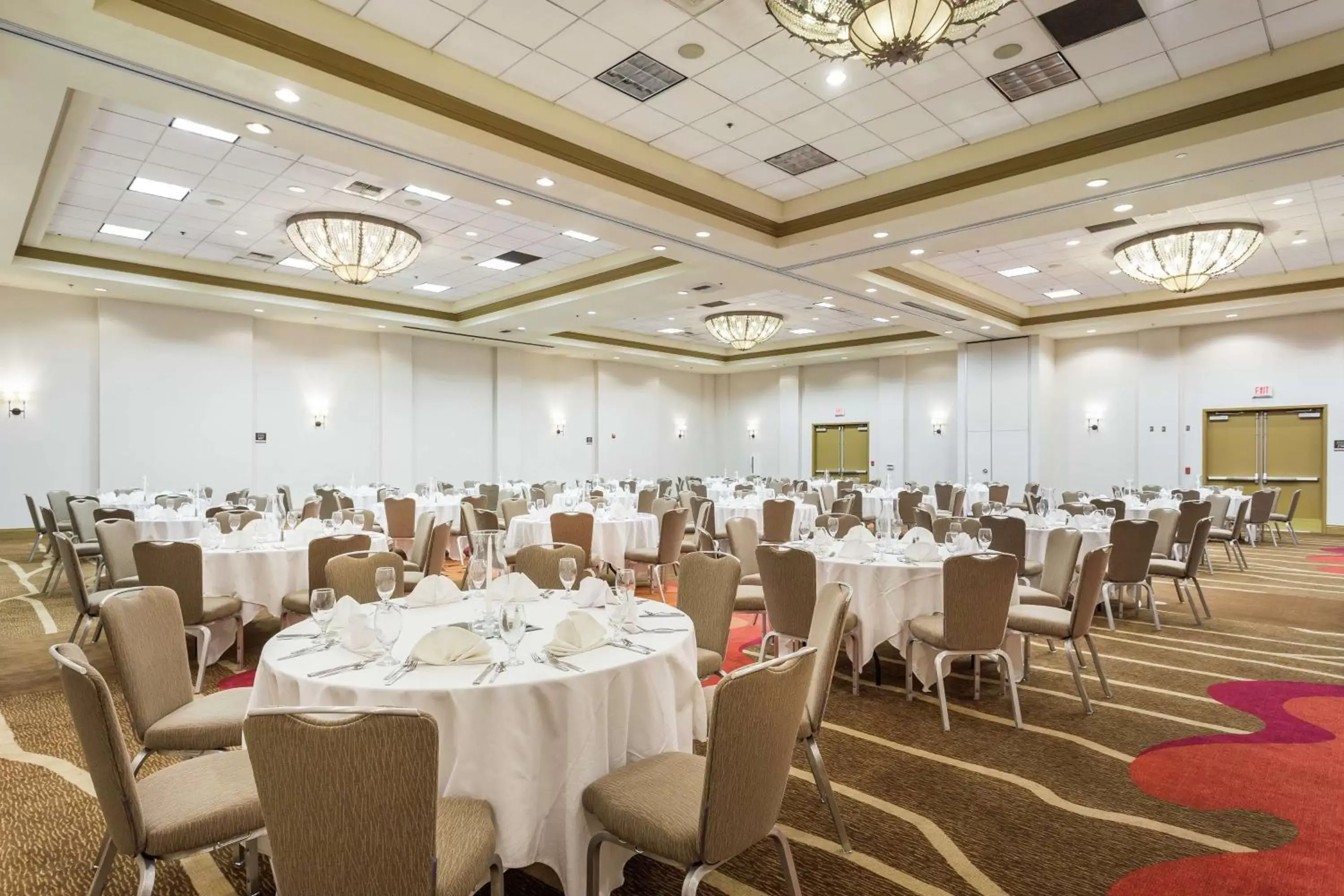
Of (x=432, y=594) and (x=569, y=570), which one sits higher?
(x=569, y=570)

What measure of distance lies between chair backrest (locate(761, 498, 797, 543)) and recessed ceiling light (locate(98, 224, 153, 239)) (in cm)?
848

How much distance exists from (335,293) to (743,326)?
279 inches

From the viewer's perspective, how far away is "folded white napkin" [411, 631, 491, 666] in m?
2.51

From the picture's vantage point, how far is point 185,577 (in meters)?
4.75

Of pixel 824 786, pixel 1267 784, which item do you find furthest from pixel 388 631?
pixel 1267 784

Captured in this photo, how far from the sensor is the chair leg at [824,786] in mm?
2930

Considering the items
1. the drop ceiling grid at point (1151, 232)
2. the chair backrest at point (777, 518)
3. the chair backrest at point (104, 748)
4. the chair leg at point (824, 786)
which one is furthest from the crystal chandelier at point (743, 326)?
the chair backrest at point (104, 748)

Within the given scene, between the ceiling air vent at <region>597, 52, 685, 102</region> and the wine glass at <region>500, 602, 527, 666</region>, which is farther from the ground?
the ceiling air vent at <region>597, 52, 685, 102</region>

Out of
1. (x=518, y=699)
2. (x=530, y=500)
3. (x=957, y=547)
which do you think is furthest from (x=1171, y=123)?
(x=530, y=500)

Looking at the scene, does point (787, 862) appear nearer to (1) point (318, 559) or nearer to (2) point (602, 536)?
(1) point (318, 559)

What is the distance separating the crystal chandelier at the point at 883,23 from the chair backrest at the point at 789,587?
2799 mm

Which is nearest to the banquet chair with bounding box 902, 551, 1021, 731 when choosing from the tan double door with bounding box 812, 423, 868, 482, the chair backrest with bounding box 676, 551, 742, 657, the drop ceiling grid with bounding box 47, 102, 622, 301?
the chair backrest with bounding box 676, 551, 742, 657

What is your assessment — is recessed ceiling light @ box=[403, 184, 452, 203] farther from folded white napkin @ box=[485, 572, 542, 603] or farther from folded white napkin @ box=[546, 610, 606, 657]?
folded white napkin @ box=[546, 610, 606, 657]

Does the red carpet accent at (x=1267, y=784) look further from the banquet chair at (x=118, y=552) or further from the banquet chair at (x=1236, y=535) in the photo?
the banquet chair at (x=118, y=552)
